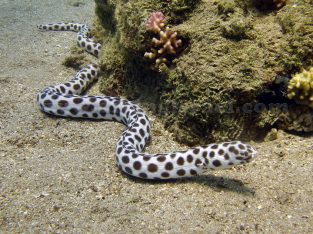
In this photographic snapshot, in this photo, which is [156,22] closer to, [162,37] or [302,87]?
[162,37]

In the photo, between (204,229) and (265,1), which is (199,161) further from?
(265,1)

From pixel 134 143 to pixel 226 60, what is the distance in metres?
1.85

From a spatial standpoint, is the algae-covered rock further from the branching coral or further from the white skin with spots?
the white skin with spots

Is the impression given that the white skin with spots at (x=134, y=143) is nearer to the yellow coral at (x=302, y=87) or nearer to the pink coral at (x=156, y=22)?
the yellow coral at (x=302, y=87)

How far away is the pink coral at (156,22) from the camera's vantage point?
4.82 meters

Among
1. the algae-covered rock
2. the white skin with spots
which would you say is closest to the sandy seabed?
the white skin with spots

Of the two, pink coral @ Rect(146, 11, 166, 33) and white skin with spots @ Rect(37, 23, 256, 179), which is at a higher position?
pink coral @ Rect(146, 11, 166, 33)

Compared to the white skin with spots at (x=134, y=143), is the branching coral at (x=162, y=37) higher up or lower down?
higher up

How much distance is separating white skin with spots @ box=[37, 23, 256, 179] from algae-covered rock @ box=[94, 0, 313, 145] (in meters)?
0.58

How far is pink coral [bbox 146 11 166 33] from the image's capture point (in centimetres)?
482

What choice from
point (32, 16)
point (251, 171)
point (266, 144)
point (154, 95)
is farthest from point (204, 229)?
point (32, 16)

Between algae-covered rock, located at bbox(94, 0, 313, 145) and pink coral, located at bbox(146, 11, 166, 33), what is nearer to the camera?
algae-covered rock, located at bbox(94, 0, 313, 145)

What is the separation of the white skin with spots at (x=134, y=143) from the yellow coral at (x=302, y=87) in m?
1.15

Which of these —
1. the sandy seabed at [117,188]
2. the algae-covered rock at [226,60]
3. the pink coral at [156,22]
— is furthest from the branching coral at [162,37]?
the sandy seabed at [117,188]
